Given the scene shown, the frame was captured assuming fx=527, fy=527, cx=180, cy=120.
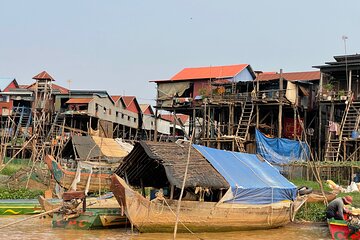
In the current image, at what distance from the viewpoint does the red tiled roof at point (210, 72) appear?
33.9m

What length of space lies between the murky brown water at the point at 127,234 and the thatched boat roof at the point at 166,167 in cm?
137

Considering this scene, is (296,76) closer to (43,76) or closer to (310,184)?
(310,184)

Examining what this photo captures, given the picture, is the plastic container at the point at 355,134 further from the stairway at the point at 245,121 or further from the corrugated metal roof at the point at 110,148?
the corrugated metal roof at the point at 110,148

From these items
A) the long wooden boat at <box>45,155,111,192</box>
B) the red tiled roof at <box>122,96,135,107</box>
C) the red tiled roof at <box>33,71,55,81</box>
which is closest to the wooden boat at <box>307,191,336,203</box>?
the long wooden boat at <box>45,155,111,192</box>

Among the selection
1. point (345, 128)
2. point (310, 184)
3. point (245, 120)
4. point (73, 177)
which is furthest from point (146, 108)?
point (73, 177)

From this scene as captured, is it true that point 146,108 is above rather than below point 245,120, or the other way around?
above

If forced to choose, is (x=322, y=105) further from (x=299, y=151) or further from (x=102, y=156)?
(x=102, y=156)

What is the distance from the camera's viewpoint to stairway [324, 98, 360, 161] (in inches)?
1029

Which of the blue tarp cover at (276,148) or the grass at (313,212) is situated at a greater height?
the blue tarp cover at (276,148)

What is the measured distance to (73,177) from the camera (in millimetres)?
20094

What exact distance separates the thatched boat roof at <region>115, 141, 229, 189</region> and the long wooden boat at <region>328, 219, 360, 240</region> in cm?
273

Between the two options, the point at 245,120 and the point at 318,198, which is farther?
the point at 245,120

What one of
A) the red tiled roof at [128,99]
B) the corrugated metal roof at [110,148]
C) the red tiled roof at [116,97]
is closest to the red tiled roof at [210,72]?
the red tiled roof at [116,97]

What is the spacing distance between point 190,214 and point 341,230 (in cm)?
356
